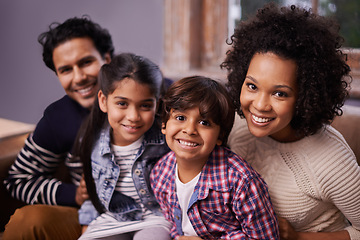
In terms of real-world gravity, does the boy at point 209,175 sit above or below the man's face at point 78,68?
below

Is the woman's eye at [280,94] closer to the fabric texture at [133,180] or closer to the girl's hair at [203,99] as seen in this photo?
the girl's hair at [203,99]

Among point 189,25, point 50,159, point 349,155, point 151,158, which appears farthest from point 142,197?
point 189,25

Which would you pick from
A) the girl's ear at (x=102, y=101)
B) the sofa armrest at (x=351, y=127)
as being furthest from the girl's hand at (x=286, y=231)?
the girl's ear at (x=102, y=101)

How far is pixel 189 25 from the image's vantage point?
2.33 m

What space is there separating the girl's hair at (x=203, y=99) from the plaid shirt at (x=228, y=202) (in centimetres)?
12

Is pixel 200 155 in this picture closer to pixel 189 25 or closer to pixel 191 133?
pixel 191 133

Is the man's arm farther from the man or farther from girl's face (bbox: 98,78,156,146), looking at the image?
girl's face (bbox: 98,78,156,146)

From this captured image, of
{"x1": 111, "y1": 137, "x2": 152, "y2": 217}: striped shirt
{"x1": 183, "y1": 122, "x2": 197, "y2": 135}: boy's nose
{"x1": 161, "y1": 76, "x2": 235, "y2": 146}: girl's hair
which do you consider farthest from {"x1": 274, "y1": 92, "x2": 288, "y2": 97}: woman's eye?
{"x1": 111, "y1": 137, "x2": 152, "y2": 217}: striped shirt

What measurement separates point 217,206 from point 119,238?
401 millimetres

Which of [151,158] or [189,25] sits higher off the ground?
[189,25]

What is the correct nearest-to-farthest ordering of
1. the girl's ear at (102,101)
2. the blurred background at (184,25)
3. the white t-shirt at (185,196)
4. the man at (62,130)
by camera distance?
the white t-shirt at (185,196), the girl's ear at (102,101), the man at (62,130), the blurred background at (184,25)

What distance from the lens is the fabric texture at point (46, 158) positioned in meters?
1.47

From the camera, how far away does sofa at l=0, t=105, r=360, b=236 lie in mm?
1397

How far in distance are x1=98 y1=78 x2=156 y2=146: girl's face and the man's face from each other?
0.77 ft
